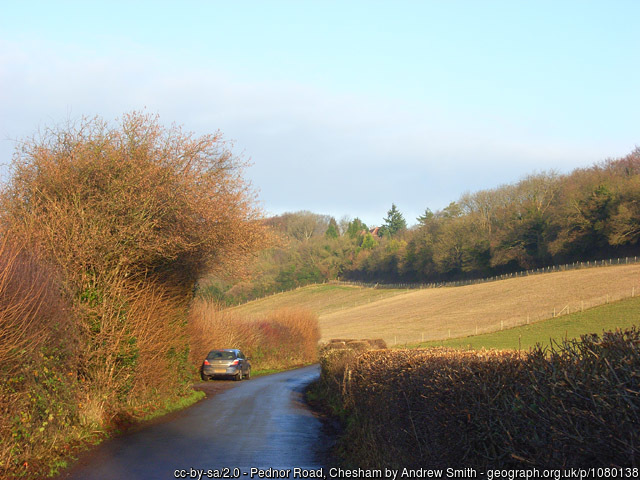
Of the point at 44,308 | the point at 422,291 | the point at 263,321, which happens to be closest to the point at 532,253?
the point at 422,291

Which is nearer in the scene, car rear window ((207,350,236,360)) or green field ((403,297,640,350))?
car rear window ((207,350,236,360))

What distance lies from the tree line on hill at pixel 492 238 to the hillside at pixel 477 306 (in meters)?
5.73

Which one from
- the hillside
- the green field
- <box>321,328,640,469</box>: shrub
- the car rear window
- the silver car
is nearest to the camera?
<box>321,328,640,469</box>: shrub

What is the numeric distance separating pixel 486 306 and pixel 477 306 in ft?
5.56

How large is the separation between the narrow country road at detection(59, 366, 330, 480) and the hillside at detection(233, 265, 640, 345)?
120ft

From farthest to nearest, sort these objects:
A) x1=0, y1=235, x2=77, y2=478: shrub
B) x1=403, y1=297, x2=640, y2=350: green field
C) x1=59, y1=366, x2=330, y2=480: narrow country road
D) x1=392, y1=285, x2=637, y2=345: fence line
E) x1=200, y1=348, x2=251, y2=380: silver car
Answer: x1=392, y1=285, x2=637, y2=345: fence line
x1=403, y1=297, x2=640, y2=350: green field
x1=200, y1=348, x2=251, y2=380: silver car
x1=59, y1=366, x2=330, y2=480: narrow country road
x1=0, y1=235, x2=77, y2=478: shrub

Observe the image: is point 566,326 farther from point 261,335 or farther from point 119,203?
point 119,203

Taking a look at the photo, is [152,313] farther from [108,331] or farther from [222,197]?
[222,197]

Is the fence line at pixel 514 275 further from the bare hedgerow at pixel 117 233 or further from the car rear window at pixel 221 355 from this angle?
the bare hedgerow at pixel 117 233

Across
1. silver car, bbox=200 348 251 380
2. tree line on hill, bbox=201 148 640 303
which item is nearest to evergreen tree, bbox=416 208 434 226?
tree line on hill, bbox=201 148 640 303

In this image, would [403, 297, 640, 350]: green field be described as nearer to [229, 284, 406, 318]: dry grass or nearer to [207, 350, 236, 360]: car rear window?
[207, 350, 236, 360]: car rear window

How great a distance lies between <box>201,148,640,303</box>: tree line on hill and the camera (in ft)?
221

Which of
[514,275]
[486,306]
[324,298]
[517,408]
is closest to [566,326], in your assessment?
[486,306]

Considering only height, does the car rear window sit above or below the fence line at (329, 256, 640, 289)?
above
